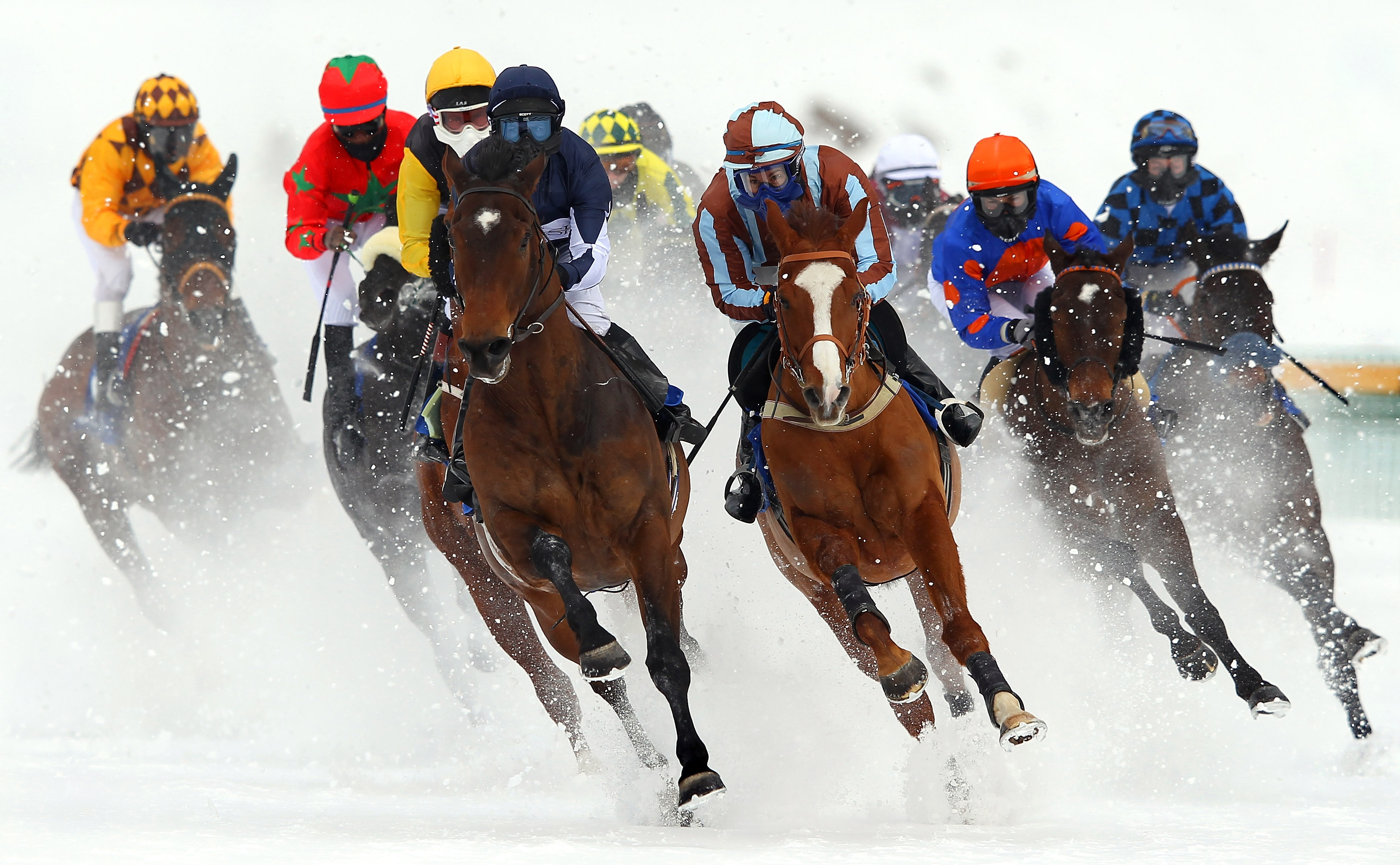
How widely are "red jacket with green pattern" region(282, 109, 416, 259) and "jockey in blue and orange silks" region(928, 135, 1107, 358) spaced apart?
8.99 ft

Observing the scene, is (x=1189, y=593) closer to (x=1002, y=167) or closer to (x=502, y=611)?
(x=1002, y=167)

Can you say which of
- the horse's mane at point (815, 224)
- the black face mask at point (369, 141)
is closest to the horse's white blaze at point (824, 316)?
the horse's mane at point (815, 224)

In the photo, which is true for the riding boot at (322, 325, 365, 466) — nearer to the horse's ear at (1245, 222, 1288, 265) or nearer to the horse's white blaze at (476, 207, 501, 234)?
the horse's white blaze at (476, 207, 501, 234)

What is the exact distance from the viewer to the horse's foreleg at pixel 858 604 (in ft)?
14.1

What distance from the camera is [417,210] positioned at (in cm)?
517

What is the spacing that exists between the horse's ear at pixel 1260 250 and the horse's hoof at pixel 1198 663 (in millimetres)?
2071

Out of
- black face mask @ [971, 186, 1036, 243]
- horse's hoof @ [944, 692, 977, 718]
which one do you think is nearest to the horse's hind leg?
horse's hoof @ [944, 692, 977, 718]

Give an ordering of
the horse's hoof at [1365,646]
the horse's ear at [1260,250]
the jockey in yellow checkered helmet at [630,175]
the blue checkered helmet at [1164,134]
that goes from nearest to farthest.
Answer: the horse's hoof at [1365,646], the horse's ear at [1260,250], the blue checkered helmet at [1164,134], the jockey in yellow checkered helmet at [630,175]

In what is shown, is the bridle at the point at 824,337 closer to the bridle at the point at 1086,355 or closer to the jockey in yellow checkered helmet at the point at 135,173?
the bridle at the point at 1086,355

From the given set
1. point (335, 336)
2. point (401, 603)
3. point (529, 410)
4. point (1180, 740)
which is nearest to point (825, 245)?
point (529, 410)

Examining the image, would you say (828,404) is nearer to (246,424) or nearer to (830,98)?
(246,424)

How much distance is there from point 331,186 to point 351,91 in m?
0.53

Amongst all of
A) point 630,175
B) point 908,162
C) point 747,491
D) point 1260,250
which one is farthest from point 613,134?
point 747,491

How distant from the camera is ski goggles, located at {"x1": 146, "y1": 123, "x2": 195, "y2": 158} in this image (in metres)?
8.45
